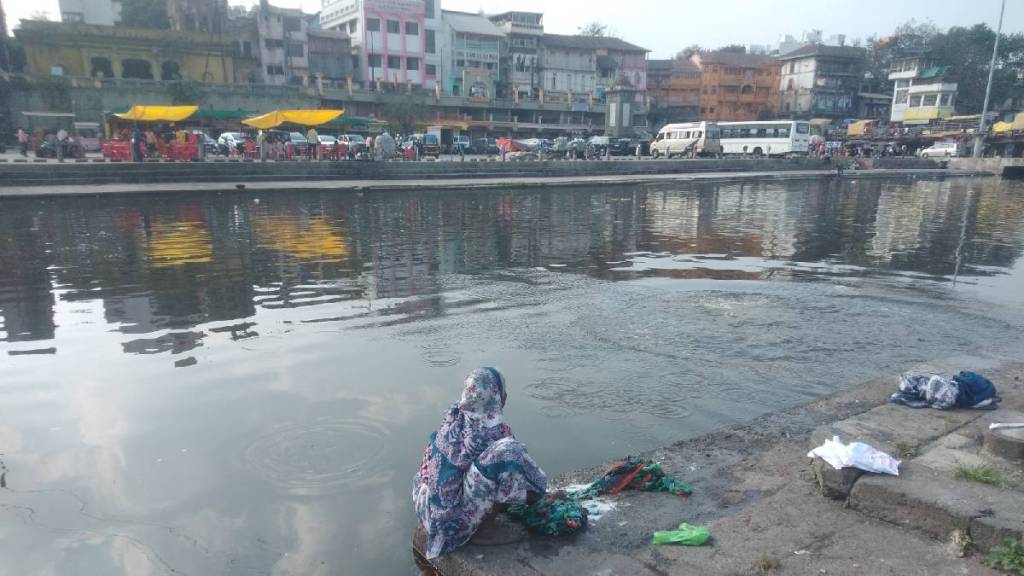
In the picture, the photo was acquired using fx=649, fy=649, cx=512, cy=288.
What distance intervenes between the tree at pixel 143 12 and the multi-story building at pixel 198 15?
3.24 ft

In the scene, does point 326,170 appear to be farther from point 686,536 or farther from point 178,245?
point 686,536

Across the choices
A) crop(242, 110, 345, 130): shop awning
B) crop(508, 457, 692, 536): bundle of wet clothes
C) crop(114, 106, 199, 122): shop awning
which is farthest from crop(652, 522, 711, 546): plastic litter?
crop(114, 106, 199, 122): shop awning

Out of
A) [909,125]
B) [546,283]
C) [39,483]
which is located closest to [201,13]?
[546,283]

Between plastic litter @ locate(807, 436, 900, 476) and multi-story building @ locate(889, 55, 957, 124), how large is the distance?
66.6m

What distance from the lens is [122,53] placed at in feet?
131

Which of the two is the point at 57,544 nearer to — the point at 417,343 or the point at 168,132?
the point at 417,343

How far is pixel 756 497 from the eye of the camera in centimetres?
365

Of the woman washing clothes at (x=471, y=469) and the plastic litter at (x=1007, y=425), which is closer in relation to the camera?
the woman washing clothes at (x=471, y=469)

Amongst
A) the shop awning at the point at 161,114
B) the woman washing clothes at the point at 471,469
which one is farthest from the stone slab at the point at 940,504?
the shop awning at the point at 161,114

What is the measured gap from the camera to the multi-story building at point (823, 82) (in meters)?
63.9

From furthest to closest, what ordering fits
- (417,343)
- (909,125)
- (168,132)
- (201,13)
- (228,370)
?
1. (909,125)
2. (201,13)
3. (168,132)
4. (417,343)
5. (228,370)

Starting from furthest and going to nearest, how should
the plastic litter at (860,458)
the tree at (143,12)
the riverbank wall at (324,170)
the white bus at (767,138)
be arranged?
the tree at (143,12), the white bus at (767,138), the riverbank wall at (324,170), the plastic litter at (860,458)

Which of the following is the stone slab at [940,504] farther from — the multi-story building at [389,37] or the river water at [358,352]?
the multi-story building at [389,37]

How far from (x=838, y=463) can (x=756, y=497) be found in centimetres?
49
